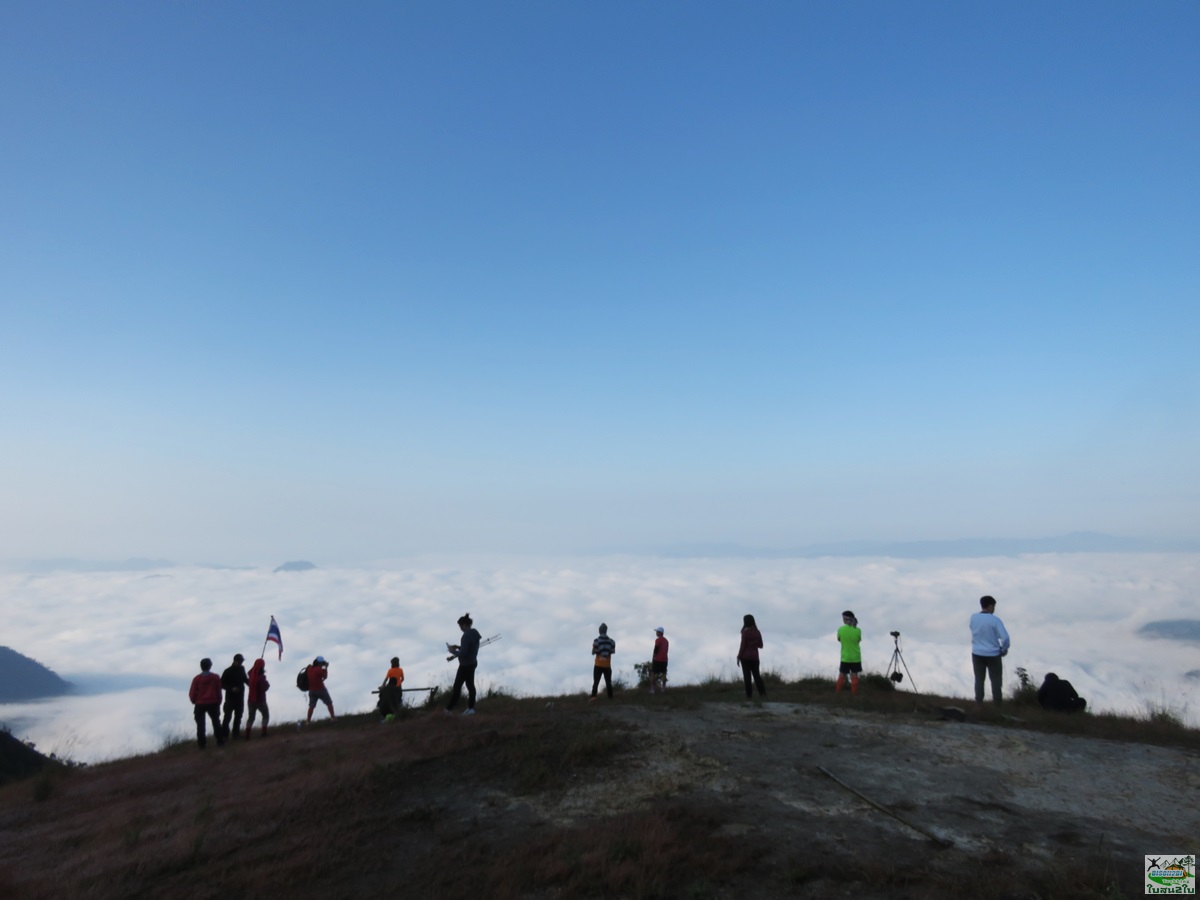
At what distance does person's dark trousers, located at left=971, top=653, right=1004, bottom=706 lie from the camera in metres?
13.7

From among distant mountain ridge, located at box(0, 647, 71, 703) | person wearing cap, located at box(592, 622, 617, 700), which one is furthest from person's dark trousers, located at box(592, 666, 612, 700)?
distant mountain ridge, located at box(0, 647, 71, 703)

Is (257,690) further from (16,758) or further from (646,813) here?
(16,758)

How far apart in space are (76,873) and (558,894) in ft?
18.4

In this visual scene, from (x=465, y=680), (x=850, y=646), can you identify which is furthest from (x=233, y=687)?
(x=850, y=646)

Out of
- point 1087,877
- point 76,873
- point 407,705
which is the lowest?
point 407,705

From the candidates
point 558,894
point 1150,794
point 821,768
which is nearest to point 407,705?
point 821,768

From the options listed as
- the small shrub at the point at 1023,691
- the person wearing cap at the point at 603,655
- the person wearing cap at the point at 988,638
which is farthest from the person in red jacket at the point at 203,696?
the small shrub at the point at 1023,691

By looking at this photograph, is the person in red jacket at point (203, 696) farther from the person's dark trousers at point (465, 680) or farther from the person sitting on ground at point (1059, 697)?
the person sitting on ground at point (1059, 697)

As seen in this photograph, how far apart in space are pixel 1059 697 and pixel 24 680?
21686cm

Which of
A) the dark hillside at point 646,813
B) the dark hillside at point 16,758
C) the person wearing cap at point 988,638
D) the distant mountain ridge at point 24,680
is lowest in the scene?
the distant mountain ridge at point 24,680

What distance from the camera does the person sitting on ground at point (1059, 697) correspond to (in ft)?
46.7

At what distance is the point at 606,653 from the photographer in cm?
1719

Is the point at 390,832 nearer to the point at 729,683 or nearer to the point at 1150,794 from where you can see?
the point at 1150,794

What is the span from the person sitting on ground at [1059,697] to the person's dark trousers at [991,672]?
128cm
